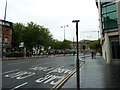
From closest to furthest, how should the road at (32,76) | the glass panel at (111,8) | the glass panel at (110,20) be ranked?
the road at (32,76)
the glass panel at (110,20)
the glass panel at (111,8)

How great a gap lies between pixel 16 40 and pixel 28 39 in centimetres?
1176

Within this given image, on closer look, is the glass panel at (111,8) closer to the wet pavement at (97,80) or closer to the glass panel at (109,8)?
the glass panel at (109,8)

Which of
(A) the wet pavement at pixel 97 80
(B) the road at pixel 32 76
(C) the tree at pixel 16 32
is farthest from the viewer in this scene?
(C) the tree at pixel 16 32

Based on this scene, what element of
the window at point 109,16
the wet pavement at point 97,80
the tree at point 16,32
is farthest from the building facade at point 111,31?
the tree at point 16,32

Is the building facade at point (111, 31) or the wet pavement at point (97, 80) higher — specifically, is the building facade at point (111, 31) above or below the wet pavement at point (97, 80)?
above

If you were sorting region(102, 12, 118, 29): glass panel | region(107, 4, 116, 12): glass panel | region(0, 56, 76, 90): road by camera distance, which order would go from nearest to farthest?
region(0, 56, 76, 90): road → region(102, 12, 118, 29): glass panel → region(107, 4, 116, 12): glass panel

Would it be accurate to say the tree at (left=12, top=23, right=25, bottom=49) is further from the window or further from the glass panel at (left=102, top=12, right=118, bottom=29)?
the glass panel at (left=102, top=12, right=118, bottom=29)

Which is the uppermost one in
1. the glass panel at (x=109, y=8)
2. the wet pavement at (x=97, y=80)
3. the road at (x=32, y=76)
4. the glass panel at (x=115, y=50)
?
the glass panel at (x=109, y=8)

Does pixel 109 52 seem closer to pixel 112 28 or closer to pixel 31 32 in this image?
pixel 112 28

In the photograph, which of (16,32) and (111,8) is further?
(16,32)

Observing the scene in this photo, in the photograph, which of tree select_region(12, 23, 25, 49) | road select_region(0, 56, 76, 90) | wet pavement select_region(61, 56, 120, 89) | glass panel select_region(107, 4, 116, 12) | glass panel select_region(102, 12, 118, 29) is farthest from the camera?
tree select_region(12, 23, 25, 49)

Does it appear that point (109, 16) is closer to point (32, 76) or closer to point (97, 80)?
point (97, 80)

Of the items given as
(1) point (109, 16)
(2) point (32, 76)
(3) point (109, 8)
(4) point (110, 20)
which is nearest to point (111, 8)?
(3) point (109, 8)

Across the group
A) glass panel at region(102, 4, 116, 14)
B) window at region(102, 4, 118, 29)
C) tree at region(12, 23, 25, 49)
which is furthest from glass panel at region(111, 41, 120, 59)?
tree at region(12, 23, 25, 49)
